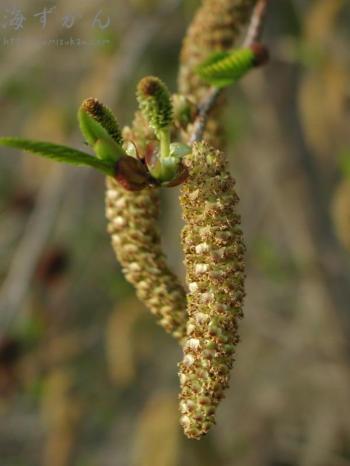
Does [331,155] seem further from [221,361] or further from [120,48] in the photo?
[221,361]

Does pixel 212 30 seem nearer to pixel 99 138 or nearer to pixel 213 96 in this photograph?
pixel 213 96

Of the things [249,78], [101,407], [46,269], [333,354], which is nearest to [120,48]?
[249,78]

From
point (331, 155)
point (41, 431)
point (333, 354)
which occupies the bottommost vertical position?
point (41, 431)

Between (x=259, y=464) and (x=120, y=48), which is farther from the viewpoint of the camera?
(x=259, y=464)

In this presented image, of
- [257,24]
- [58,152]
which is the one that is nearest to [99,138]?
[58,152]

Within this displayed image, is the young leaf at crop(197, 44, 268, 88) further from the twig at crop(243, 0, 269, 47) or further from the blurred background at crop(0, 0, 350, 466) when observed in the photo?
the blurred background at crop(0, 0, 350, 466)

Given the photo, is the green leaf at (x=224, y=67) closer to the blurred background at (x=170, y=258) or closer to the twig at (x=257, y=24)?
the twig at (x=257, y=24)
